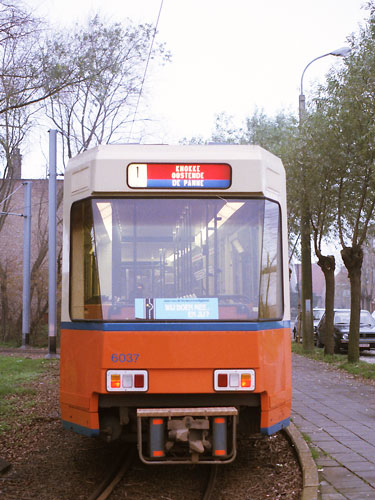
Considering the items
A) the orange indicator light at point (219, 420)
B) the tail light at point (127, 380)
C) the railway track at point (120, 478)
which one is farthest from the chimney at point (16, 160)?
the orange indicator light at point (219, 420)

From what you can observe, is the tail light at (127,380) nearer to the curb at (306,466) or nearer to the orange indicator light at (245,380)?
the orange indicator light at (245,380)

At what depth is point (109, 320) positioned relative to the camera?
6227 mm

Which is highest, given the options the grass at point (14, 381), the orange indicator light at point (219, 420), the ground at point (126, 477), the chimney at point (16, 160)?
the chimney at point (16, 160)

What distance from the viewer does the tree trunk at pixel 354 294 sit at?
1831 cm

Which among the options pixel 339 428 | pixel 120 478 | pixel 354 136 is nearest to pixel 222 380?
pixel 120 478

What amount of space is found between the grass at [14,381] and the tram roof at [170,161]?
4591mm

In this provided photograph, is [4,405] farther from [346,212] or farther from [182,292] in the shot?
[346,212]

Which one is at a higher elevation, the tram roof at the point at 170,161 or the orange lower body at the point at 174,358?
the tram roof at the point at 170,161

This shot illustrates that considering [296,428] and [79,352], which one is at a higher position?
[79,352]

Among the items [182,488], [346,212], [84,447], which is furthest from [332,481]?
[346,212]

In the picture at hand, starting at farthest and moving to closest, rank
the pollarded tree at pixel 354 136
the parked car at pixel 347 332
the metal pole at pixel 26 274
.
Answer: the metal pole at pixel 26 274
the parked car at pixel 347 332
the pollarded tree at pixel 354 136

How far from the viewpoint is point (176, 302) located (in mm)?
6262

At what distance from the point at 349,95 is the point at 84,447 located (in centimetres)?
1057

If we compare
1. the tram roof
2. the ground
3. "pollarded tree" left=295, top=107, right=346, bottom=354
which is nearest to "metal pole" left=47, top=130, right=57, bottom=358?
"pollarded tree" left=295, top=107, right=346, bottom=354
